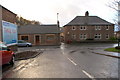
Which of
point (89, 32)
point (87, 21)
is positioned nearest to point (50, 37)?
point (89, 32)

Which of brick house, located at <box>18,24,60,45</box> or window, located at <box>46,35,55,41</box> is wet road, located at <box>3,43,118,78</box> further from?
window, located at <box>46,35,55,41</box>

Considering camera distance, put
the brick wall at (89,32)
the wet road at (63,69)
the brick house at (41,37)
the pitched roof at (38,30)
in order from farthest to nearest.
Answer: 1. the brick wall at (89,32)
2. the pitched roof at (38,30)
3. the brick house at (41,37)
4. the wet road at (63,69)

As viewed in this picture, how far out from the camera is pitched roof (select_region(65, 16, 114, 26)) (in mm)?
45781

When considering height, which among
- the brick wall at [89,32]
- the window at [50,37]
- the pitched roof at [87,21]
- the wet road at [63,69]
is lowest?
the wet road at [63,69]

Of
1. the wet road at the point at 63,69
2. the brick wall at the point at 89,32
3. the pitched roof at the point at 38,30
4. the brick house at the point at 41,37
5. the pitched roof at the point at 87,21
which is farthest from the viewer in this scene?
the pitched roof at the point at 87,21

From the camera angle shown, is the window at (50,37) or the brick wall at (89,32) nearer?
the window at (50,37)

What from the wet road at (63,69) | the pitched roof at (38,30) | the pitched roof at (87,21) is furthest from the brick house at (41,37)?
the wet road at (63,69)

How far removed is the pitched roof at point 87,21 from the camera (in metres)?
45.8

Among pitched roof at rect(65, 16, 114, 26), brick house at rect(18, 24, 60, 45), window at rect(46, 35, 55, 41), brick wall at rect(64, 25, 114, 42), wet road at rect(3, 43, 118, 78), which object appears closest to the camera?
wet road at rect(3, 43, 118, 78)

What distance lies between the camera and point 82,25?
45250 mm

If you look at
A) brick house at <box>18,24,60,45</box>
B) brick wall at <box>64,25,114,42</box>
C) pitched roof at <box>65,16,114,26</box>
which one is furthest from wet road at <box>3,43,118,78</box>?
pitched roof at <box>65,16,114,26</box>

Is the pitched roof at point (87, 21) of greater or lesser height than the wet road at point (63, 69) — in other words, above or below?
above

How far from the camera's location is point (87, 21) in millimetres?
47188

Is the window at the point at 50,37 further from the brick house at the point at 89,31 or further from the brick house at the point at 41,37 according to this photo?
the brick house at the point at 89,31
